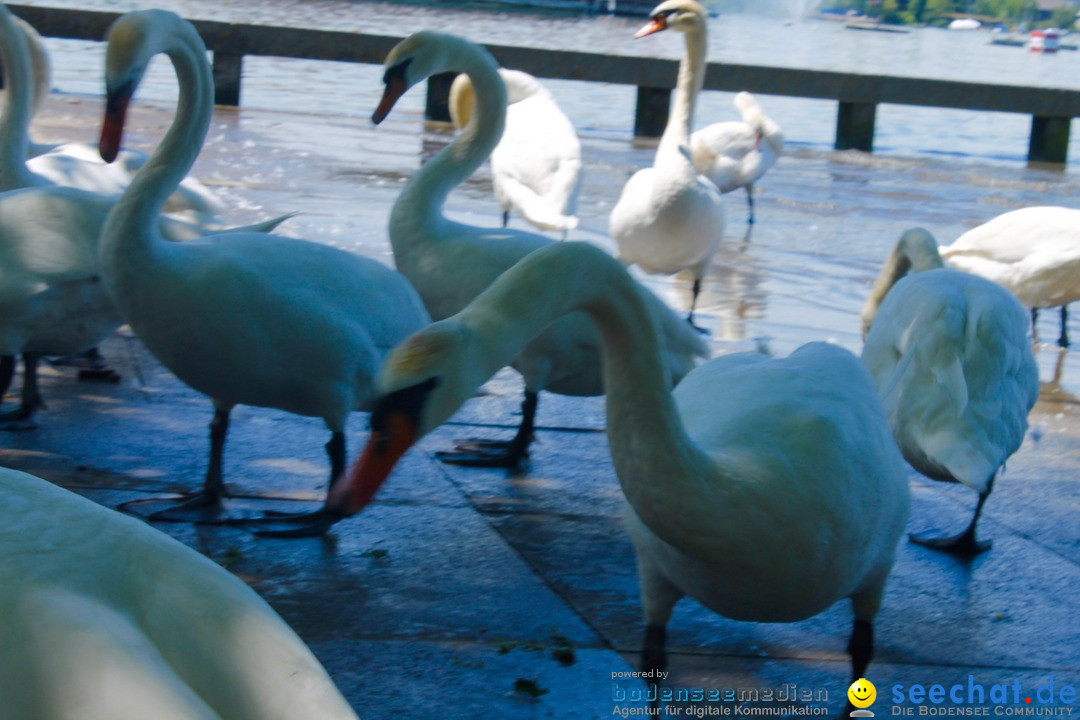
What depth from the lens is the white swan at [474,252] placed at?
17.0 ft

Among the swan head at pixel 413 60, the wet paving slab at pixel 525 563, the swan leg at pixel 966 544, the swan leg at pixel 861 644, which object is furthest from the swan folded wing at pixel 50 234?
the swan leg at pixel 966 544

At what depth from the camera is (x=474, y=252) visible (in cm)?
532

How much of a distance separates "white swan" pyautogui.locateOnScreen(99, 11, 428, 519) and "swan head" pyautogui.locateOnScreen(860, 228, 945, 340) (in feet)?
7.19

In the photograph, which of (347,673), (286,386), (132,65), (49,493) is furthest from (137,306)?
(49,493)

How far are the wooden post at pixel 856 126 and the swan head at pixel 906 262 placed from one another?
12433mm

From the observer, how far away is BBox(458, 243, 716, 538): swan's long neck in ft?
8.49

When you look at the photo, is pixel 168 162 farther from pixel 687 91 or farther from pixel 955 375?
pixel 687 91

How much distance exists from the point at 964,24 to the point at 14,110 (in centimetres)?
9277

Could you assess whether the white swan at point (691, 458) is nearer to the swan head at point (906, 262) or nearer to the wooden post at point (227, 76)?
the swan head at point (906, 262)

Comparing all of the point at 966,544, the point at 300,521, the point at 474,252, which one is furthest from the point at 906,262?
the point at 300,521

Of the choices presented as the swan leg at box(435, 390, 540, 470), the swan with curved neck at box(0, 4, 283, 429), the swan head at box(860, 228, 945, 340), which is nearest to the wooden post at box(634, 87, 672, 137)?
the swan head at box(860, 228, 945, 340)

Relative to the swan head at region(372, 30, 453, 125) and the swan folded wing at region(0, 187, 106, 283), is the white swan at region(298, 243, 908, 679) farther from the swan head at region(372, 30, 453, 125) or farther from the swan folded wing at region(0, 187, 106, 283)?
the swan head at region(372, 30, 453, 125)

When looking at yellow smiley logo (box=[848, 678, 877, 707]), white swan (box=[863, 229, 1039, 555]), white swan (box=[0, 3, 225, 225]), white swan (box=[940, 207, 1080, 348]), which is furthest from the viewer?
white swan (box=[940, 207, 1080, 348])

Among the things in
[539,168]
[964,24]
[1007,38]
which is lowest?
[539,168]
